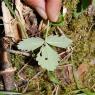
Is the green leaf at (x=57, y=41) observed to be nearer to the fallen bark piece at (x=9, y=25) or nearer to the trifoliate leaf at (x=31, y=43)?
the trifoliate leaf at (x=31, y=43)

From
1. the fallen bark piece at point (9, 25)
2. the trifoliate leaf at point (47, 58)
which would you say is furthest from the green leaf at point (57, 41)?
the fallen bark piece at point (9, 25)

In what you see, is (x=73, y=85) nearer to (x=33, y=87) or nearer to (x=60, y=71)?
(x=60, y=71)

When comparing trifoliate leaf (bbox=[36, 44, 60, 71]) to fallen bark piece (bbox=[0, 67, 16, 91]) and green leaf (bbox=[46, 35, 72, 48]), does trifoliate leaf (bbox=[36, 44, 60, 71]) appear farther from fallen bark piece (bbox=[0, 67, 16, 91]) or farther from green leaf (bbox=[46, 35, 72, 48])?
fallen bark piece (bbox=[0, 67, 16, 91])

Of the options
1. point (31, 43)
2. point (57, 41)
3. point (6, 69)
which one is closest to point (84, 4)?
Result: point (57, 41)

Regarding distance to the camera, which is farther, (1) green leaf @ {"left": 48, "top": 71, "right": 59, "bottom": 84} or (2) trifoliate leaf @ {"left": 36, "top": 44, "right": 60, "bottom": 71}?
(1) green leaf @ {"left": 48, "top": 71, "right": 59, "bottom": 84}

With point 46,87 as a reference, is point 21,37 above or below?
above

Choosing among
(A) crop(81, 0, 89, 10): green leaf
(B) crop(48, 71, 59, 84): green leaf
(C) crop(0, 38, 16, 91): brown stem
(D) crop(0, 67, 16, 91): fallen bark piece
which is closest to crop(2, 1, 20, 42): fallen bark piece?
(C) crop(0, 38, 16, 91): brown stem

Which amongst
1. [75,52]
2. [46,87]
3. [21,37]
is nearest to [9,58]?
[21,37]
